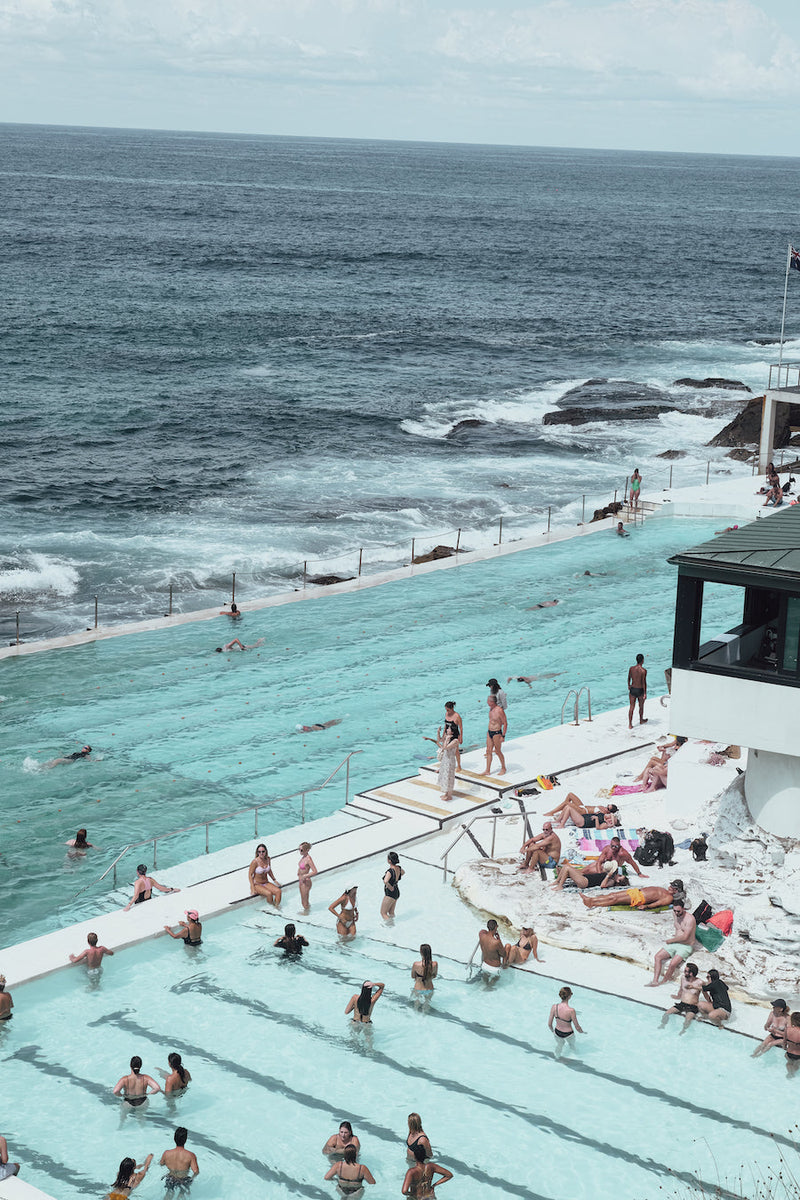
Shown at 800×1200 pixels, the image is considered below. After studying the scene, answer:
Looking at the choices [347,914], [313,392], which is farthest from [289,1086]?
[313,392]

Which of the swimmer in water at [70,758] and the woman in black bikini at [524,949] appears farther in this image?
the swimmer in water at [70,758]

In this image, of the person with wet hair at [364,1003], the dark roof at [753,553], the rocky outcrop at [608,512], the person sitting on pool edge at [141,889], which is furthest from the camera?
the rocky outcrop at [608,512]

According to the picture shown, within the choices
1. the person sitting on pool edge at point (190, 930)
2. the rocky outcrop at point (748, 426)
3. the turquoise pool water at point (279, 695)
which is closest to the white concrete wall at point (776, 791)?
the person sitting on pool edge at point (190, 930)

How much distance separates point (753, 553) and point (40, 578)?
27.0 m

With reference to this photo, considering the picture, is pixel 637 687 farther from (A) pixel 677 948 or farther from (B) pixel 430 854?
(A) pixel 677 948

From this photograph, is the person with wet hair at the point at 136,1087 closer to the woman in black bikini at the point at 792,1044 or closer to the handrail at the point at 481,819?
the handrail at the point at 481,819

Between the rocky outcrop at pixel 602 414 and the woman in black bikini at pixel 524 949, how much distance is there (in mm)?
48197

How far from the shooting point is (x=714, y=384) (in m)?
71.4

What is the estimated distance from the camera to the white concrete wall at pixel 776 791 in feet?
55.9

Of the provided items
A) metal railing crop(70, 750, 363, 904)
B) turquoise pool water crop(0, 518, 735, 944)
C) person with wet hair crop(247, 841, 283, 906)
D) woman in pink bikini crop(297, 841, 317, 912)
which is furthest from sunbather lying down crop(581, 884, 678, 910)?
turquoise pool water crop(0, 518, 735, 944)

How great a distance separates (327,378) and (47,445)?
21.0 m

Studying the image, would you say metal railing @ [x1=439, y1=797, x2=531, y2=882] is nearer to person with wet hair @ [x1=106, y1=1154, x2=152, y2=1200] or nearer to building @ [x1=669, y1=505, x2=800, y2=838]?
building @ [x1=669, y1=505, x2=800, y2=838]

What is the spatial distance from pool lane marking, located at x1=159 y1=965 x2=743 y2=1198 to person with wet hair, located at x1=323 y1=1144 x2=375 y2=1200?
4.80ft

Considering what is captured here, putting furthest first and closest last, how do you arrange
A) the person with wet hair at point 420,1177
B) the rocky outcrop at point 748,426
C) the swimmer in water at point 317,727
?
the rocky outcrop at point 748,426 < the swimmer in water at point 317,727 < the person with wet hair at point 420,1177
